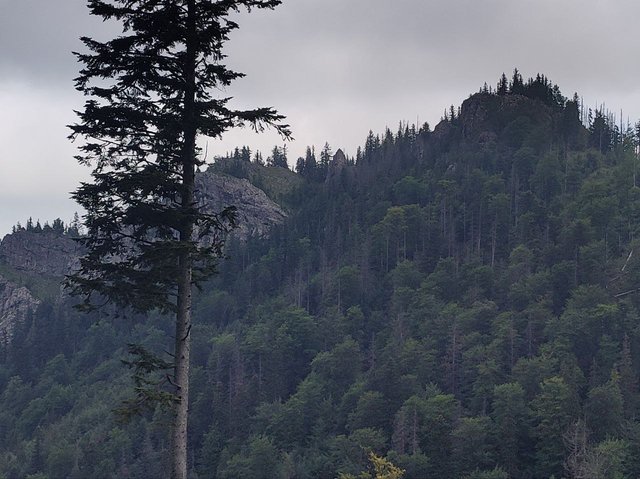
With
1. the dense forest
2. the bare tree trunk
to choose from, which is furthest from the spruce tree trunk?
the dense forest

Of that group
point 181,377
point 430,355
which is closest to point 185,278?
point 181,377

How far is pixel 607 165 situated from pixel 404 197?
47723 mm

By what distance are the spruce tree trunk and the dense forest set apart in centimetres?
4772

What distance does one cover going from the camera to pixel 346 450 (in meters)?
99.7

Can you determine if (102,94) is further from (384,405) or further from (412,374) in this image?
(412,374)

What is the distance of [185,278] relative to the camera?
52.4 ft

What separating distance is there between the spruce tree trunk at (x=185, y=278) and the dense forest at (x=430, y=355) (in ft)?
157

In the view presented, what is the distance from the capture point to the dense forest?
92.8 m

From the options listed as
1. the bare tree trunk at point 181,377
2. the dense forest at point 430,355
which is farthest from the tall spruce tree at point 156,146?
the dense forest at point 430,355

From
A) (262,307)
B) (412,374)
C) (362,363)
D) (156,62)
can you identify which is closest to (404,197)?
(262,307)

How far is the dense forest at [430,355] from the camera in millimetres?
92750

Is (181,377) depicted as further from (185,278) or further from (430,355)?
(430,355)

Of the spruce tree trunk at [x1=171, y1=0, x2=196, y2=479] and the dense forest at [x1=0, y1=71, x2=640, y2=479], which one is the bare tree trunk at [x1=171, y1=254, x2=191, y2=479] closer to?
the spruce tree trunk at [x1=171, y1=0, x2=196, y2=479]

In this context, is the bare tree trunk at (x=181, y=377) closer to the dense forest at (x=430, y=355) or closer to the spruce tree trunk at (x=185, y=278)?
the spruce tree trunk at (x=185, y=278)
